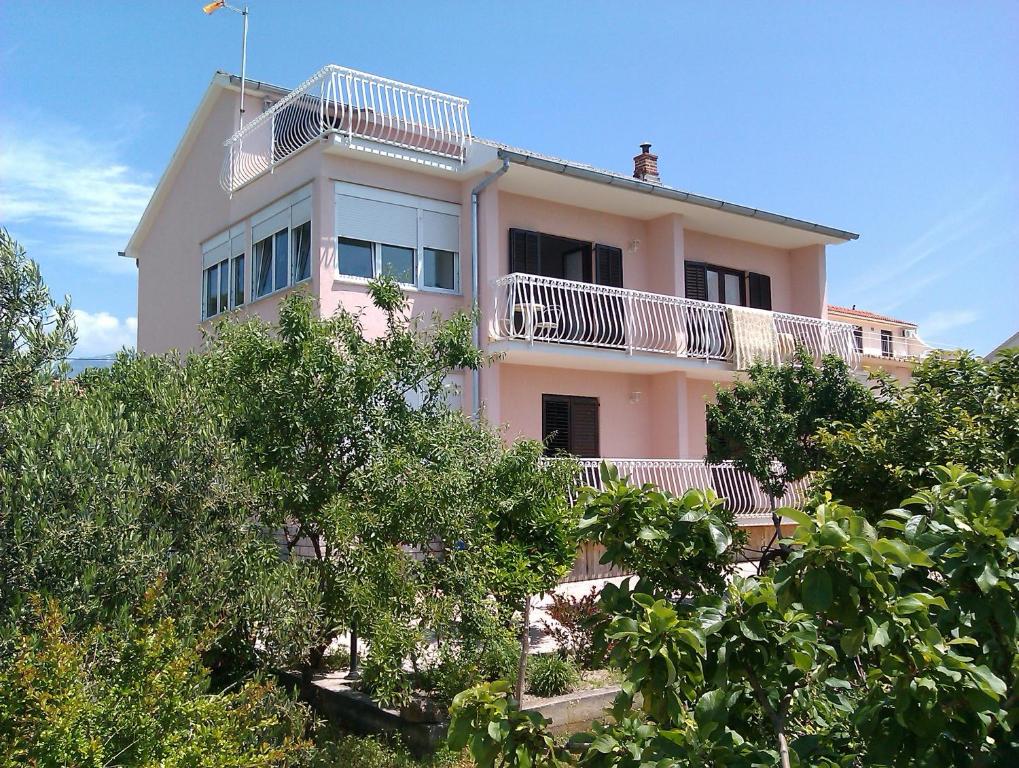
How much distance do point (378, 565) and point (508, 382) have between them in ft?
34.2

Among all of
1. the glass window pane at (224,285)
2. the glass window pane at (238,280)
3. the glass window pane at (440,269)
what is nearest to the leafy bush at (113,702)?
the glass window pane at (440,269)

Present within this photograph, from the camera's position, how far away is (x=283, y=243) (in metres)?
16.1

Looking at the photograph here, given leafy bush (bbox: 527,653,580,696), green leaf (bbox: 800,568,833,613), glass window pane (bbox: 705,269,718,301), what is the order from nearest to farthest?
green leaf (bbox: 800,568,833,613)
leafy bush (bbox: 527,653,580,696)
glass window pane (bbox: 705,269,718,301)

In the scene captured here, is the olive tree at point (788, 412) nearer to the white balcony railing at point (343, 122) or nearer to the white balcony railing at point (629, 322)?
the white balcony railing at point (629, 322)

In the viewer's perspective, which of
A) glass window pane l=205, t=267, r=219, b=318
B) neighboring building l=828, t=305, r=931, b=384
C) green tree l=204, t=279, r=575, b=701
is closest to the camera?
green tree l=204, t=279, r=575, b=701

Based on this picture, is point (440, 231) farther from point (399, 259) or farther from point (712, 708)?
→ point (712, 708)

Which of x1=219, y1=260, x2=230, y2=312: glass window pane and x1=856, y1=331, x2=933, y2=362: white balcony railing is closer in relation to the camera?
x1=219, y1=260, x2=230, y2=312: glass window pane

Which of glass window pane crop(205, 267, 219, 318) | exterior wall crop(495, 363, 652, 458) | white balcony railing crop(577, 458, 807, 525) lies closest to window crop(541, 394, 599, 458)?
exterior wall crop(495, 363, 652, 458)

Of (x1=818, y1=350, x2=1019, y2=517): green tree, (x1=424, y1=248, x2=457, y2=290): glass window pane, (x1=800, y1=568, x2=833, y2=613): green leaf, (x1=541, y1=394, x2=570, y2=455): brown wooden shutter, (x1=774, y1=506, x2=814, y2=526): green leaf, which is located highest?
(x1=424, y1=248, x2=457, y2=290): glass window pane

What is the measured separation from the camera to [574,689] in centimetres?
922

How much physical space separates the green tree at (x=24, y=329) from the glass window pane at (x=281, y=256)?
10825mm

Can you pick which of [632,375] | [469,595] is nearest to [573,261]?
[632,375]

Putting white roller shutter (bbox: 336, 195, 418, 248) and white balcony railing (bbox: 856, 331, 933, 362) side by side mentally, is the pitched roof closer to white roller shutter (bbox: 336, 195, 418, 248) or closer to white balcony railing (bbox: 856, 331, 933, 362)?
white balcony railing (bbox: 856, 331, 933, 362)

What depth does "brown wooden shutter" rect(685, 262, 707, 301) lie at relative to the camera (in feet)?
65.5
